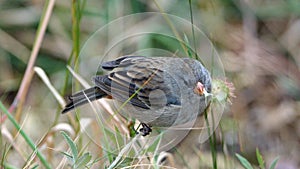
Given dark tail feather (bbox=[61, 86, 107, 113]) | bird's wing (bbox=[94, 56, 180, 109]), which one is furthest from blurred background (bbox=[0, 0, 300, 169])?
bird's wing (bbox=[94, 56, 180, 109])

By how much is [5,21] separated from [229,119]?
1.46 metres

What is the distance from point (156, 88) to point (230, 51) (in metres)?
2.19

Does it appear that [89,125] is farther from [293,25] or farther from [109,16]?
[293,25]

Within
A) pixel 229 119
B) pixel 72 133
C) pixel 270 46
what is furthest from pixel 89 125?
pixel 270 46

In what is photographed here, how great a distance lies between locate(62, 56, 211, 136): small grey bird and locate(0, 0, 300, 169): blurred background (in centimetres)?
170

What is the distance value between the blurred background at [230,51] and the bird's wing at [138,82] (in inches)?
66.9

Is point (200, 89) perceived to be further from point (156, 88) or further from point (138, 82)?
point (138, 82)

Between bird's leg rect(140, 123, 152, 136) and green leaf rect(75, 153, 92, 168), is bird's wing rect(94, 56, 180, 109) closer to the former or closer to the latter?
bird's leg rect(140, 123, 152, 136)

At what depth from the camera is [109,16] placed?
366 centimetres

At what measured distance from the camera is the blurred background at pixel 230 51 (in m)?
3.42

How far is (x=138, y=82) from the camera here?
1.58 meters

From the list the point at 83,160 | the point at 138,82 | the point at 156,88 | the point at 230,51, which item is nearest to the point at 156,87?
the point at 156,88

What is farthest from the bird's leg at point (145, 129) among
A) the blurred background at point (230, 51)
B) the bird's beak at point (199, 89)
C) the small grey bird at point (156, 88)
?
the blurred background at point (230, 51)

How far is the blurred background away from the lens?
3.42 meters
